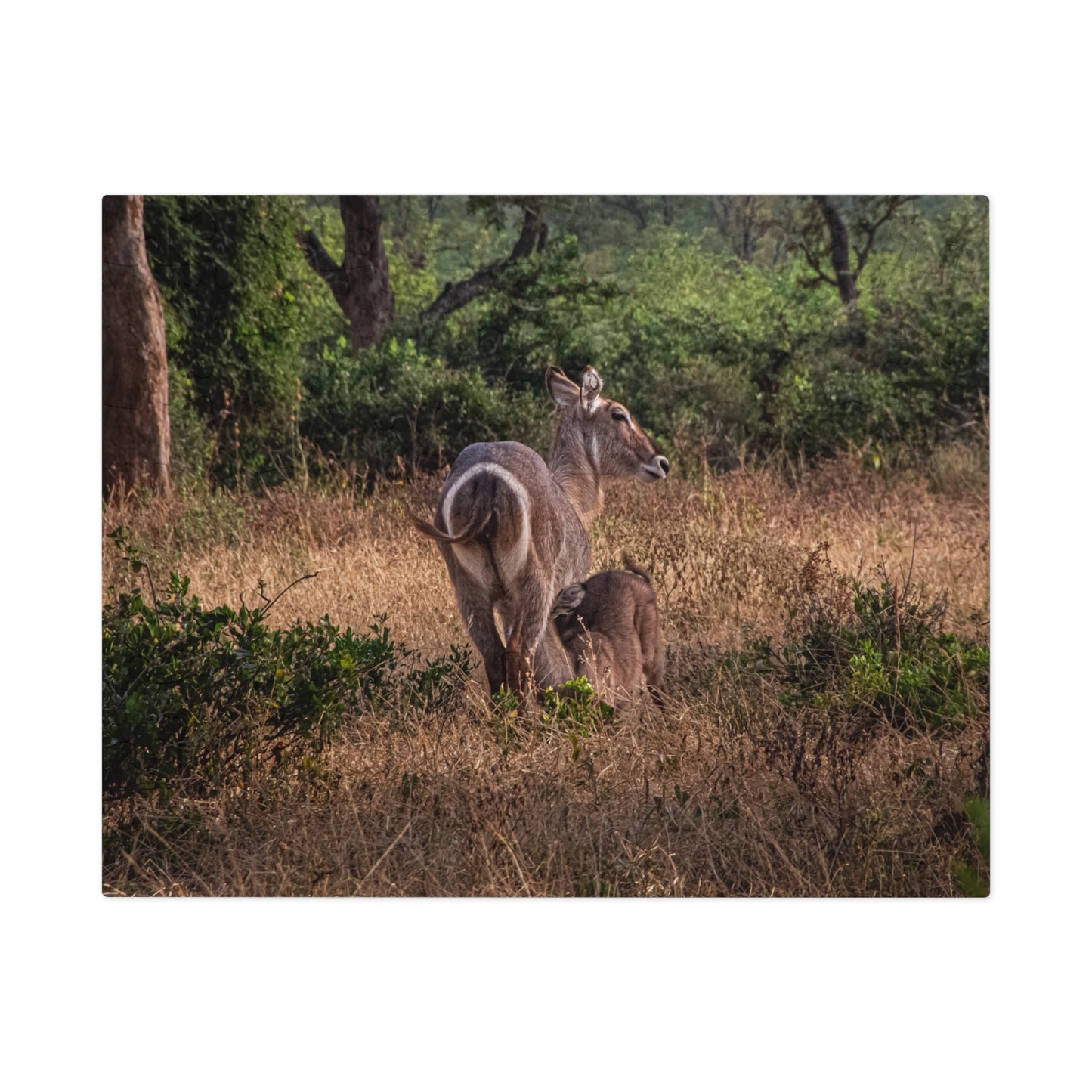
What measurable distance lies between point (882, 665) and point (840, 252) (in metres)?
3.30

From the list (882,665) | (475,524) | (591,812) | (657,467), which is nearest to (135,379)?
(657,467)

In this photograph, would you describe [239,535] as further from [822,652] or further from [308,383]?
[822,652]

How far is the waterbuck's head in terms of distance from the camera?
622 centimetres

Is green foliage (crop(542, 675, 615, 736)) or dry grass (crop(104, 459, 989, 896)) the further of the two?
green foliage (crop(542, 675, 615, 736))

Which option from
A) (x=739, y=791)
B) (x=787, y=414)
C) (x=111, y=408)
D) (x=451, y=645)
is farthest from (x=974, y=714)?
(x=111, y=408)

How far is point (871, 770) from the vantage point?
4.86 m

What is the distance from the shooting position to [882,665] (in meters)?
5.50

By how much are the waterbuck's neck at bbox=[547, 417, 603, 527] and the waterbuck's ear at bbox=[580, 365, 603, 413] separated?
0.35 feet

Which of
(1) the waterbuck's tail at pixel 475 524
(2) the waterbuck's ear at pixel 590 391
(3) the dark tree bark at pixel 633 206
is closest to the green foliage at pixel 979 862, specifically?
(1) the waterbuck's tail at pixel 475 524

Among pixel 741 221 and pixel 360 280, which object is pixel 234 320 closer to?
pixel 360 280

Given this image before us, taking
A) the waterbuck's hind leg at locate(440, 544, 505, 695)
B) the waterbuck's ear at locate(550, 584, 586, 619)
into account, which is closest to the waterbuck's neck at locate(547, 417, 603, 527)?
the waterbuck's ear at locate(550, 584, 586, 619)

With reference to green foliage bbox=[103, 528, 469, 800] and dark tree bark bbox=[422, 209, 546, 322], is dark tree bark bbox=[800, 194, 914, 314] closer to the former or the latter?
dark tree bark bbox=[422, 209, 546, 322]

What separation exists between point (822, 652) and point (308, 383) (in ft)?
15.7

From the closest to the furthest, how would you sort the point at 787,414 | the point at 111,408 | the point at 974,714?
the point at 974,714 < the point at 111,408 < the point at 787,414
